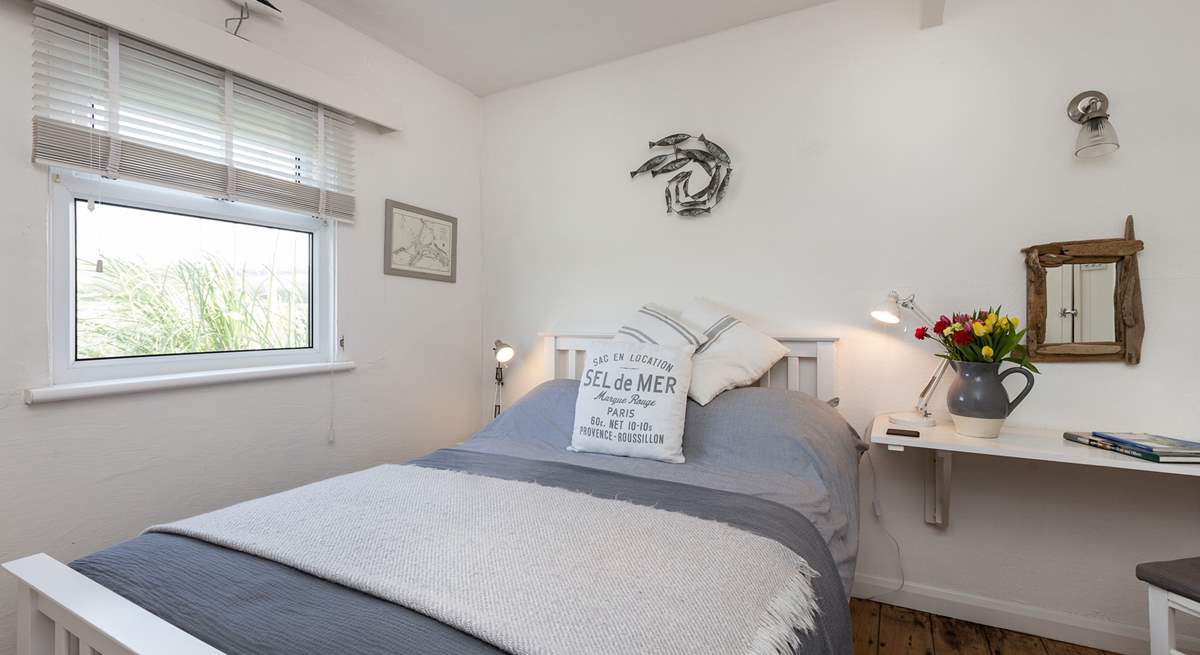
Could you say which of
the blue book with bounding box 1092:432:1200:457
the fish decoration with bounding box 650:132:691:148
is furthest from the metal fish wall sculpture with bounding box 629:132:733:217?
the blue book with bounding box 1092:432:1200:457

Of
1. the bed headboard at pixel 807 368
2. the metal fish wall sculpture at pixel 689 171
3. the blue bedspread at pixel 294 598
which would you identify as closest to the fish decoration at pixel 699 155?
the metal fish wall sculpture at pixel 689 171

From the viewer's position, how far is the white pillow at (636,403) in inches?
72.2

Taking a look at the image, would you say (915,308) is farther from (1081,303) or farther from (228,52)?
(228,52)

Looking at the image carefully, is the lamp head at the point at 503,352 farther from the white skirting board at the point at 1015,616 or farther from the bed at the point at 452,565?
the white skirting board at the point at 1015,616

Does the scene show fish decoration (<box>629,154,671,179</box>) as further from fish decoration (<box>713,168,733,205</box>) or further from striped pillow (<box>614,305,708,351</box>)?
striped pillow (<box>614,305,708,351</box>)

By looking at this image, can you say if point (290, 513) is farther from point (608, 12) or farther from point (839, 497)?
point (608, 12)

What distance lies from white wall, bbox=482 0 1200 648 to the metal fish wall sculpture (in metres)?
0.05

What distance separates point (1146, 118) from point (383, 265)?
3.05 meters

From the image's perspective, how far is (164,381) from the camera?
5.82ft

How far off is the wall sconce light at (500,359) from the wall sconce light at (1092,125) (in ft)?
8.19

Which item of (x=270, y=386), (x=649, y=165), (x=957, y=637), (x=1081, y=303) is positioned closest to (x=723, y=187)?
(x=649, y=165)

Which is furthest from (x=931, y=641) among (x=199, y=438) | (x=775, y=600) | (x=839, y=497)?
(x=199, y=438)

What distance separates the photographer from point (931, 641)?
75.2 inches

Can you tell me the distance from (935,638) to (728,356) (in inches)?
49.6
